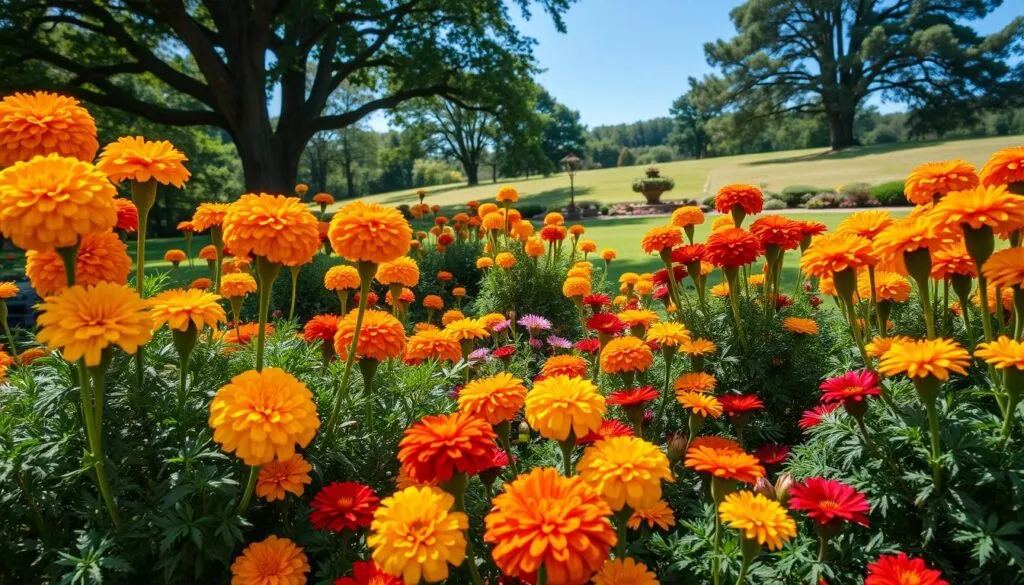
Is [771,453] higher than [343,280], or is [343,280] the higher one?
[343,280]

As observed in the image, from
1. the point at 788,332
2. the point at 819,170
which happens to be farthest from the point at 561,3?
the point at 819,170

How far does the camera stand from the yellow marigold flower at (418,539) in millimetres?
875

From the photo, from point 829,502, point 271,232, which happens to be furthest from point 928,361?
point 271,232

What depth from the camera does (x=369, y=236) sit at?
1.32 meters

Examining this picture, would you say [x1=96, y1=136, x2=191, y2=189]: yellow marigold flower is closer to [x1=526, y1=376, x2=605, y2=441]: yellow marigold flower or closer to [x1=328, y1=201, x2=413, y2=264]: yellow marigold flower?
[x1=328, y1=201, x2=413, y2=264]: yellow marigold flower

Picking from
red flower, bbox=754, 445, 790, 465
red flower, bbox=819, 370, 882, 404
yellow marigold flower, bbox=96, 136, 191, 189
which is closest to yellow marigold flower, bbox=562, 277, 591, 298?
red flower, bbox=754, 445, 790, 465

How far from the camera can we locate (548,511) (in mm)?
851

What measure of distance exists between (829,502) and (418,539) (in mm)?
890

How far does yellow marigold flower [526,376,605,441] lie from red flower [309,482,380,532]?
42cm

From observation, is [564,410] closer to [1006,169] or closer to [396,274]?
[396,274]

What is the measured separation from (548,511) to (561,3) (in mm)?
14459

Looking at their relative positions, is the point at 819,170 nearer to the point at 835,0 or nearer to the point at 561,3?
the point at 835,0

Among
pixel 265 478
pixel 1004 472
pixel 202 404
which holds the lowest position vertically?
pixel 1004 472

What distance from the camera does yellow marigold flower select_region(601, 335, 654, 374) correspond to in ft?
5.56
